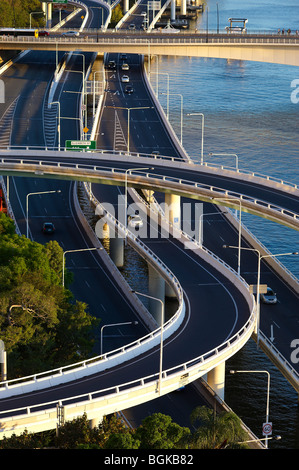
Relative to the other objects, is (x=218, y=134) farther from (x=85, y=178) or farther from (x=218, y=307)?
(x=218, y=307)

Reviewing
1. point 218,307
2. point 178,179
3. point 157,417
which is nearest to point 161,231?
point 178,179

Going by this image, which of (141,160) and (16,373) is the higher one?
(141,160)

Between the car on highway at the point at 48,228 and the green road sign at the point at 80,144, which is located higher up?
the green road sign at the point at 80,144

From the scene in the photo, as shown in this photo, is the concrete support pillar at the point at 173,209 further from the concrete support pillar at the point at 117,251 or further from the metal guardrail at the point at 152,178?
the concrete support pillar at the point at 117,251

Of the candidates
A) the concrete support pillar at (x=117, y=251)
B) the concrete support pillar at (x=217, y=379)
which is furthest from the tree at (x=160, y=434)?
the concrete support pillar at (x=117, y=251)

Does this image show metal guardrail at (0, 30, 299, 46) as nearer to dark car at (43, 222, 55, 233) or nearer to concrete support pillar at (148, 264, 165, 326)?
dark car at (43, 222, 55, 233)

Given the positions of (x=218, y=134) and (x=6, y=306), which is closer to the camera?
(x=6, y=306)
